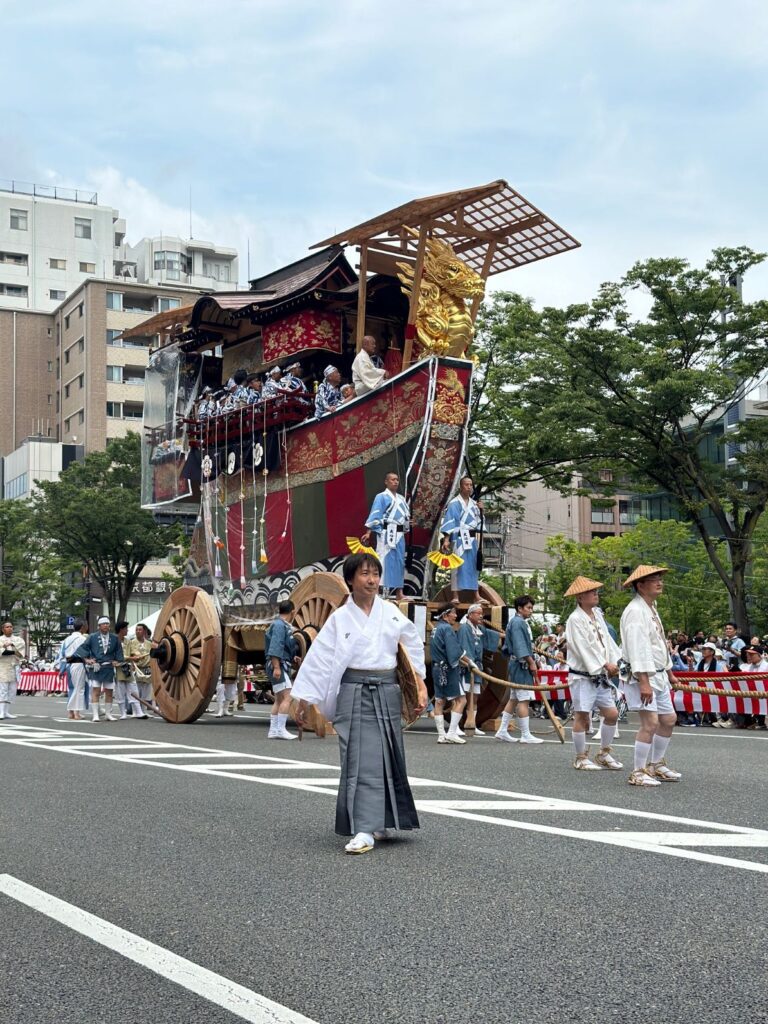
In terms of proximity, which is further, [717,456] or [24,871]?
[717,456]

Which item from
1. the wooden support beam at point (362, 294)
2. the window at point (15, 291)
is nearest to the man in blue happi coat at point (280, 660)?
the wooden support beam at point (362, 294)

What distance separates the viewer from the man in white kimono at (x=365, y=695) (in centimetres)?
737

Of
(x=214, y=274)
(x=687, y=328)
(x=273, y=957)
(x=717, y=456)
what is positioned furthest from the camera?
(x=214, y=274)

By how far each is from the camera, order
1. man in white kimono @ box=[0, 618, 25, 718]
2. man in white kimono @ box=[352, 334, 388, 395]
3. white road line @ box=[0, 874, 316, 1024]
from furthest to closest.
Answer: man in white kimono @ box=[0, 618, 25, 718] → man in white kimono @ box=[352, 334, 388, 395] → white road line @ box=[0, 874, 316, 1024]

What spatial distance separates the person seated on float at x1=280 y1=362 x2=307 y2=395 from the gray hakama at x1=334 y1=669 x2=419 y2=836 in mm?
10908

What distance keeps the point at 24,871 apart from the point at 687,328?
73.5ft

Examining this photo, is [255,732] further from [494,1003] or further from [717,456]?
[717,456]

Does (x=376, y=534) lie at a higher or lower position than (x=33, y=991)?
higher

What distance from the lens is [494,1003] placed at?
420cm

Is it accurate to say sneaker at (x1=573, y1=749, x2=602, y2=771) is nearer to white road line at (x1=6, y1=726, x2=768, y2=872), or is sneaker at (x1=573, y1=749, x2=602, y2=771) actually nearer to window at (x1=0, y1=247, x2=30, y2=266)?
white road line at (x1=6, y1=726, x2=768, y2=872)

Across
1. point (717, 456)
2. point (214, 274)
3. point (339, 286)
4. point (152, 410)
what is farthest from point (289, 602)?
point (214, 274)

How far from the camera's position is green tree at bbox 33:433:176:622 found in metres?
46.0

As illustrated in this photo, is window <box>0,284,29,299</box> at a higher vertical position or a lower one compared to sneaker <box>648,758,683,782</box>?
higher

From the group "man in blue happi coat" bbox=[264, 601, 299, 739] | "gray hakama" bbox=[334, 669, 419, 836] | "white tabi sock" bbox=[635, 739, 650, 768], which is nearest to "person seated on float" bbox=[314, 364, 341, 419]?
"man in blue happi coat" bbox=[264, 601, 299, 739]
